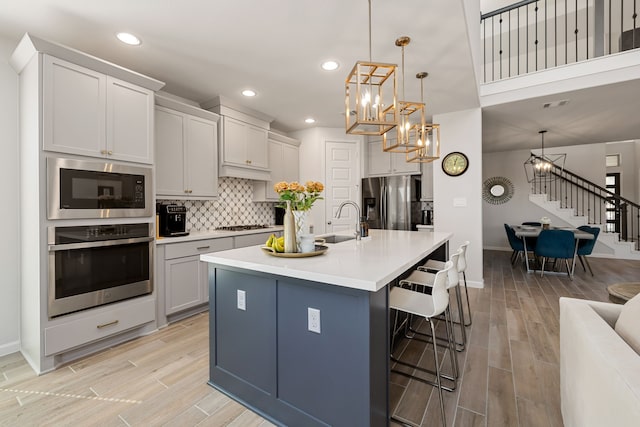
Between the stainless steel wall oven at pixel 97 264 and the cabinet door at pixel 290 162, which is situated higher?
the cabinet door at pixel 290 162

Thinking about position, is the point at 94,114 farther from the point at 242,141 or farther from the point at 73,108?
the point at 242,141

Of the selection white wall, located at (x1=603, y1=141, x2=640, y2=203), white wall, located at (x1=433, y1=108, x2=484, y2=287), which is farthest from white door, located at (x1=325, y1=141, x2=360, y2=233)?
white wall, located at (x1=603, y1=141, x2=640, y2=203)

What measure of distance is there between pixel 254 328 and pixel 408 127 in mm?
2021

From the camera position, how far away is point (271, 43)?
2461 mm

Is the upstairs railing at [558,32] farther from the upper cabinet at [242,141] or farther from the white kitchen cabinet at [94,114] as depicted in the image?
the white kitchen cabinet at [94,114]

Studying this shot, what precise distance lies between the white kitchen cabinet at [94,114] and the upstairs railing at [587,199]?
8285mm

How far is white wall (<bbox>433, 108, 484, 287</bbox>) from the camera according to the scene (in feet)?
13.5

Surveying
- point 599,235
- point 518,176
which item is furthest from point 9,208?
point 599,235

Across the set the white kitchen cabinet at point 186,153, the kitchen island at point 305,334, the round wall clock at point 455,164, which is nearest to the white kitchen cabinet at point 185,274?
the white kitchen cabinet at point 186,153

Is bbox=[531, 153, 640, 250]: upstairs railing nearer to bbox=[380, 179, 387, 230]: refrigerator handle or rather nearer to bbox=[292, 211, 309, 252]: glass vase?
bbox=[380, 179, 387, 230]: refrigerator handle

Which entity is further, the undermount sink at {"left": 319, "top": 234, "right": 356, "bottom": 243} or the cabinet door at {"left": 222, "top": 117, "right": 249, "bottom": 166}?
the cabinet door at {"left": 222, "top": 117, "right": 249, "bottom": 166}

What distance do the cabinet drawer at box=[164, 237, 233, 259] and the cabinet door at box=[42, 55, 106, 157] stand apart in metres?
1.06

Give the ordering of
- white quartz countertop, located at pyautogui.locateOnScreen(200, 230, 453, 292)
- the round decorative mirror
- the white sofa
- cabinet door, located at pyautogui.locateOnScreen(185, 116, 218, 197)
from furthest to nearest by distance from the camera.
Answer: the round decorative mirror → cabinet door, located at pyautogui.locateOnScreen(185, 116, 218, 197) → white quartz countertop, located at pyautogui.locateOnScreen(200, 230, 453, 292) → the white sofa

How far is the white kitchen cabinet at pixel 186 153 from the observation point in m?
3.06
